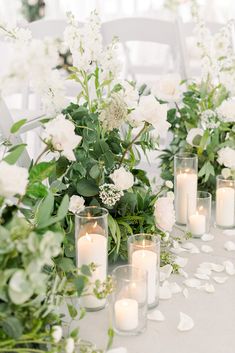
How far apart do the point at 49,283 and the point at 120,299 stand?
180 millimetres

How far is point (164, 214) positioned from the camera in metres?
1.27

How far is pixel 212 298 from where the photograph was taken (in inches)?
44.9

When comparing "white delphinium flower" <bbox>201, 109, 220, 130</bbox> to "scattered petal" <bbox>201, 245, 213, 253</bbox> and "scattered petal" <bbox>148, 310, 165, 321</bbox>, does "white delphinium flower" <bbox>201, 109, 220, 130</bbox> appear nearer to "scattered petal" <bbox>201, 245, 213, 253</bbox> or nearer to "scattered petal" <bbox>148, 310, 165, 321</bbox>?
"scattered petal" <bbox>201, 245, 213, 253</bbox>

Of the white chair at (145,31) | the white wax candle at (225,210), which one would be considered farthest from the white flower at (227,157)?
the white chair at (145,31)

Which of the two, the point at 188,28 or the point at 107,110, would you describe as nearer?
the point at 107,110

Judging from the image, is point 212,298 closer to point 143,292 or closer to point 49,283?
point 143,292

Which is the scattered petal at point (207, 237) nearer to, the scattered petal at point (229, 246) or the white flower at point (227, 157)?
the scattered petal at point (229, 246)

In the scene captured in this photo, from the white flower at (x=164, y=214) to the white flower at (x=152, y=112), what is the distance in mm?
169

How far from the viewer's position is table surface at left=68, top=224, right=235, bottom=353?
3.17 feet

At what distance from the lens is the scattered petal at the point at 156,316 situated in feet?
3.44

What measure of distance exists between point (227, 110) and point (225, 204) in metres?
0.29

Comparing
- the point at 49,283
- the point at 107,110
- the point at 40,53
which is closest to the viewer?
the point at 40,53

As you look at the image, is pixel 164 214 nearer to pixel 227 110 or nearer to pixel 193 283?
pixel 193 283

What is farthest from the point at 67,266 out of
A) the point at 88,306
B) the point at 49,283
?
the point at 49,283
